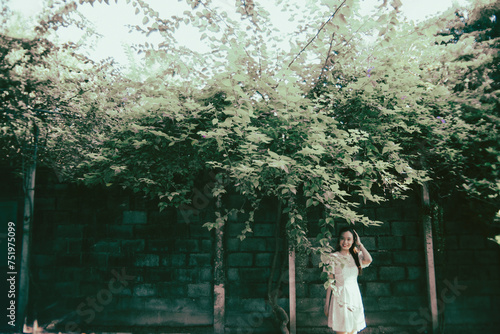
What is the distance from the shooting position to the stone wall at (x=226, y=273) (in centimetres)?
471

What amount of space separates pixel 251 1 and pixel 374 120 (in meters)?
2.10

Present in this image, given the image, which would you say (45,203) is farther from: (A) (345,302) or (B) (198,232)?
(A) (345,302)

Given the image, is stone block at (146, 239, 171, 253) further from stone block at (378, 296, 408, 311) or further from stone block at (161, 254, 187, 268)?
stone block at (378, 296, 408, 311)

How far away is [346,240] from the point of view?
389 cm

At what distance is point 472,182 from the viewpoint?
4254mm

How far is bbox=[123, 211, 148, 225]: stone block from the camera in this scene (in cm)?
490

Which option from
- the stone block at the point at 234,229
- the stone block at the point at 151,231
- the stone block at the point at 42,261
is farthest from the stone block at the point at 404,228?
the stone block at the point at 42,261

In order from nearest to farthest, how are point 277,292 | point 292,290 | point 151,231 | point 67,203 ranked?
1. point 277,292
2. point 292,290
3. point 151,231
4. point 67,203

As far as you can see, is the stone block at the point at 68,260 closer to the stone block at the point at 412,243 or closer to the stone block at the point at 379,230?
the stone block at the point at 379,230

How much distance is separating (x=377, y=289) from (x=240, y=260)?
219cm

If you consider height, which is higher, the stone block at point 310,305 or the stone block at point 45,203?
the stone block at point 45,203

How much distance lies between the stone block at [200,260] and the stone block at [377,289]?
2.49 m

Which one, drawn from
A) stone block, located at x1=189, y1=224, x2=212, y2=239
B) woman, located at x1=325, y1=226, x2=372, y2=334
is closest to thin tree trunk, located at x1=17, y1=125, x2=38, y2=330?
stone block, located at x1=189, y1=224, x2=212, y2=239

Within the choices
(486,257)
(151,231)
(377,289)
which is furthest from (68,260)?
(486,257)
